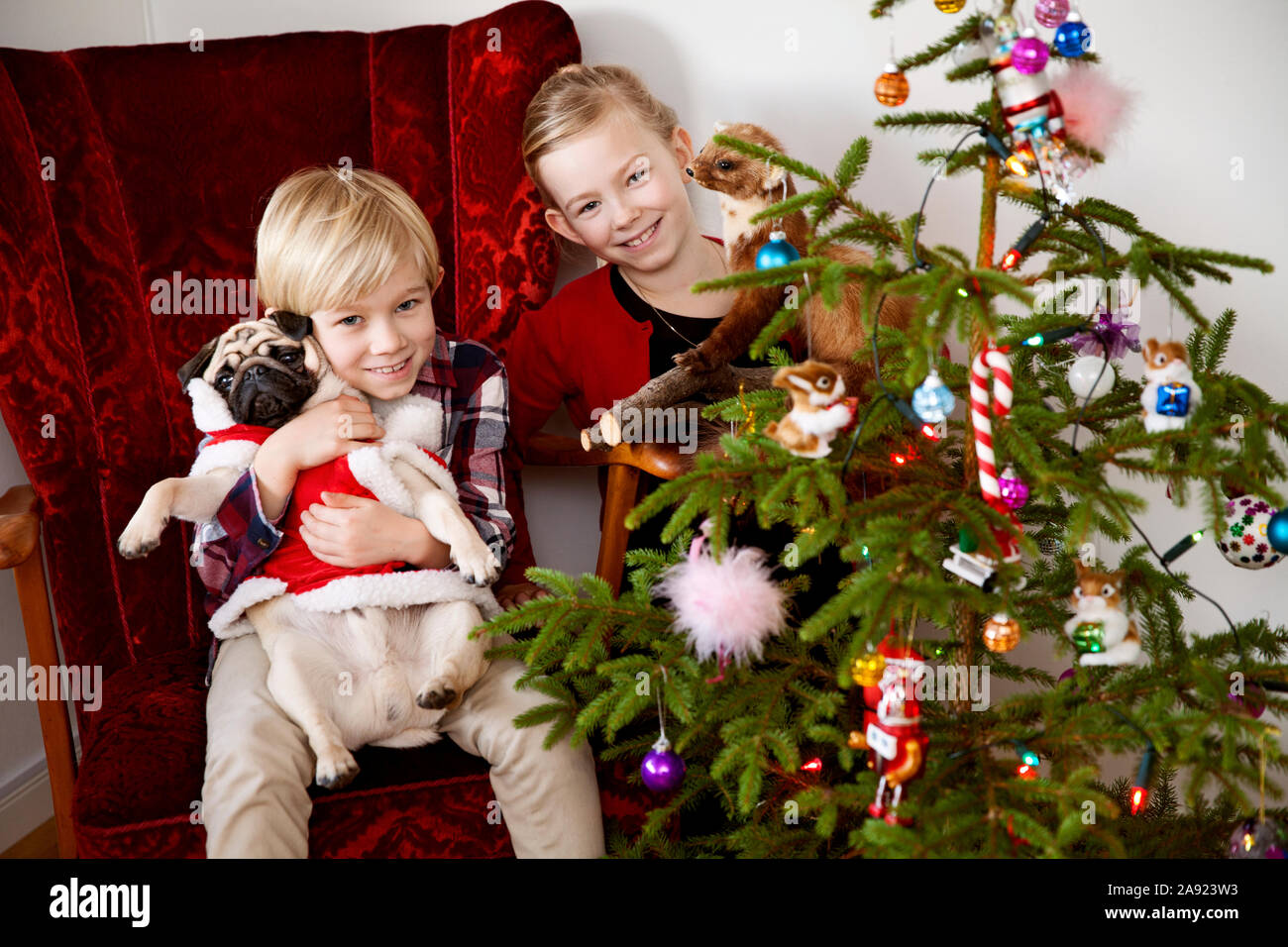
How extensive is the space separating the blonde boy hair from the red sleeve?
0.30m

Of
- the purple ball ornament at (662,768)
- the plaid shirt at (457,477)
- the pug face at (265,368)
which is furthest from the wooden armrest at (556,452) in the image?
the purple ball ornament at (662,768)

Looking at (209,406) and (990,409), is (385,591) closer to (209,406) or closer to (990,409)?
(209,406)

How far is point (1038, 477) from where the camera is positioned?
1133mm

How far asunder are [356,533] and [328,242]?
0.45 m

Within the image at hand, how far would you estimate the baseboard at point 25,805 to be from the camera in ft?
6.52

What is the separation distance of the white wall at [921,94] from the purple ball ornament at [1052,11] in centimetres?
84

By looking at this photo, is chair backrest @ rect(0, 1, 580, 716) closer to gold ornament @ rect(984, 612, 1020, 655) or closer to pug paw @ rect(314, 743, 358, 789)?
pug paw @ rect(314, 743, 358, 789)

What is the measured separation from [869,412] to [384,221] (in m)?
0.83

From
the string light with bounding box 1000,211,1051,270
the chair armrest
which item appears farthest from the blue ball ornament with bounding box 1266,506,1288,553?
the chair armrest

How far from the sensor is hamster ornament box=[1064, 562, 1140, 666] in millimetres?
1193
